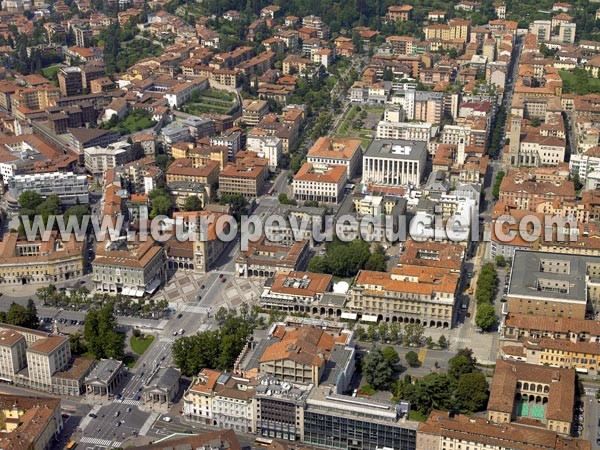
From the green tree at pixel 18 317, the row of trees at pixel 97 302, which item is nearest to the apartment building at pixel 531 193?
the row of trees at pixel 97 302

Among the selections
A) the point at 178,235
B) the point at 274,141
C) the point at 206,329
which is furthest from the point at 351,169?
the point at 206,329

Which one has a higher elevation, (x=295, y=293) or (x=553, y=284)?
(x=553, y=284)

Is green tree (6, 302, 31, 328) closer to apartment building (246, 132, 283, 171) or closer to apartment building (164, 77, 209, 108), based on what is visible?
apartment building (246, 132, 283, 171)

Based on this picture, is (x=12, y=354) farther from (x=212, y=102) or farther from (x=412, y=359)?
(x=212, y=102)

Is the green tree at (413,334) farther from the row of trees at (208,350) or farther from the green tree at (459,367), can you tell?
the row of trees at (208,350)

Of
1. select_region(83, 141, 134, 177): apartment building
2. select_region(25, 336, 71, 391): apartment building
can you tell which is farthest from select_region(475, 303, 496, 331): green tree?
select_region(83, 141, 134, 177): apartment building

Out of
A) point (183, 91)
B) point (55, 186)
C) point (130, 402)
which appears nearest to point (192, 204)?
point (55, 186)
